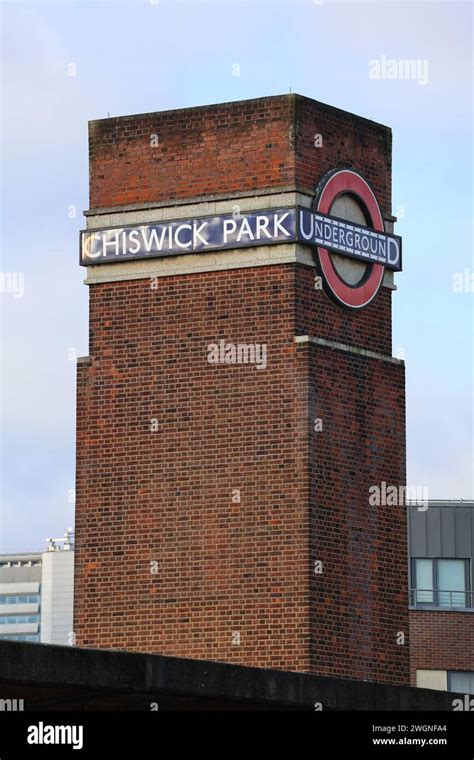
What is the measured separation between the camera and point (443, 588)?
6506 centimetres

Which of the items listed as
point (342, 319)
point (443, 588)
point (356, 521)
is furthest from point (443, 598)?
point (342, 319)

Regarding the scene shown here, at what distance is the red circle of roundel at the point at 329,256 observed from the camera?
3666 centimetres

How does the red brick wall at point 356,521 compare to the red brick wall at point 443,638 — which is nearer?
the red brick wall at point 356,521

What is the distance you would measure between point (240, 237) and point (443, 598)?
101ft

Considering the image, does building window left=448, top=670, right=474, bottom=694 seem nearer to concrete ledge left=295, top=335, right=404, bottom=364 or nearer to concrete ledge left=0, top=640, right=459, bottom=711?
concrete ledge left=295, top=335, right=404, bottom=364

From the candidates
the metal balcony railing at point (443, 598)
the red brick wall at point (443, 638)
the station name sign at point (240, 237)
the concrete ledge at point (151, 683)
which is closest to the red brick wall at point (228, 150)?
the station name sign at point (240, 237)

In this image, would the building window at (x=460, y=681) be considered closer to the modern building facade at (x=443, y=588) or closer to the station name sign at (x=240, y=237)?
the modern building facade at (x=443, y=588)

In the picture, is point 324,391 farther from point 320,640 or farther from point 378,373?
point 320,640

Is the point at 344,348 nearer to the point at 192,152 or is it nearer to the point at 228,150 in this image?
the point at 228,150

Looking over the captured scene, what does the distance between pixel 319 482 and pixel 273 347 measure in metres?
2.55

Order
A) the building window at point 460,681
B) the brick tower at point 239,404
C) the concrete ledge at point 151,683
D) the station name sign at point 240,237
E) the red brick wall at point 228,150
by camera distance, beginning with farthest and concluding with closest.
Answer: the building window at point 460,681 → the red brick wall at point 228,150 → the station name sign at point 240,237 → the brick tower at point 239,404 → the concrete ledge at point 151,683

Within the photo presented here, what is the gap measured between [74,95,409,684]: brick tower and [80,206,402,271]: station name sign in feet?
0.14

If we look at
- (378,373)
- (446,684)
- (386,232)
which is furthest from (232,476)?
(446,684)

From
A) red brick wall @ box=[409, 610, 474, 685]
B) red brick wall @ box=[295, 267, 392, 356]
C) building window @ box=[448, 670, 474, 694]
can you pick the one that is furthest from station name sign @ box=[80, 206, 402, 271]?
building window @ box=[448, 670, 474, 694]
